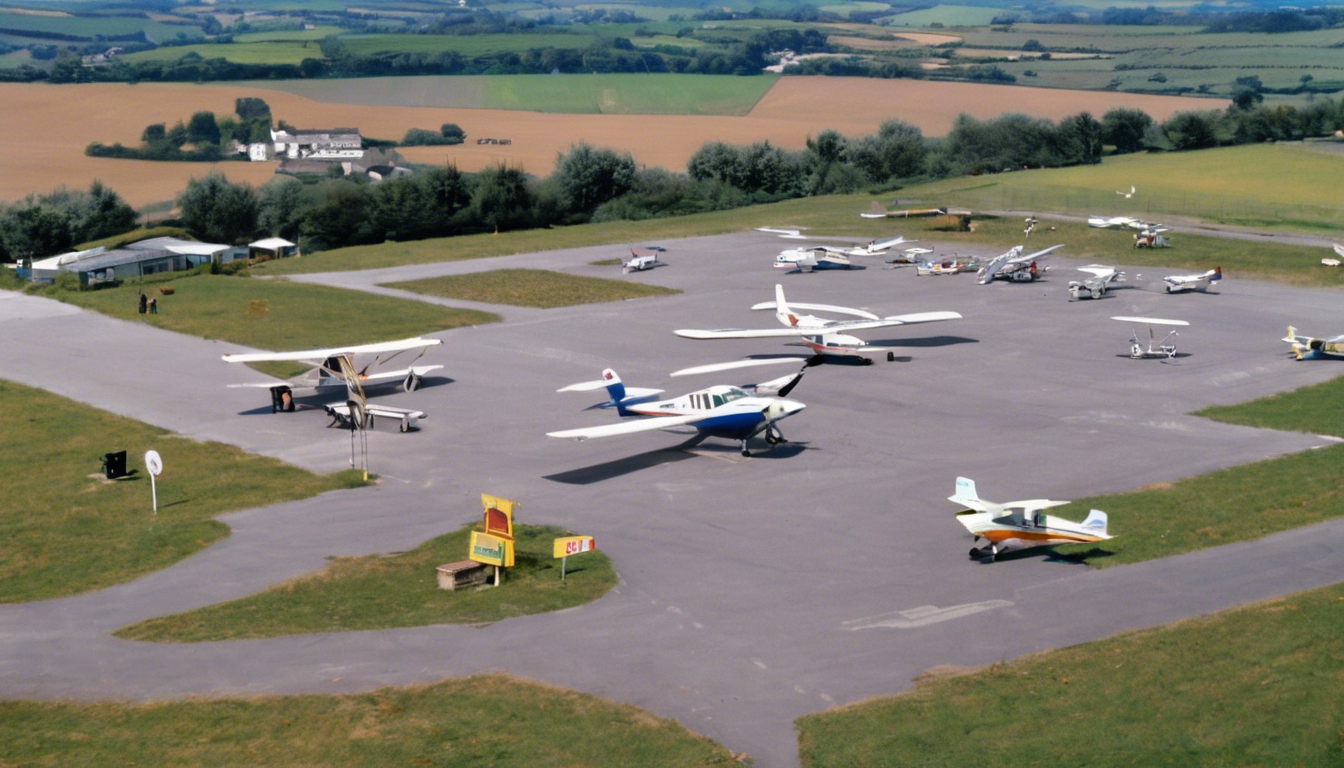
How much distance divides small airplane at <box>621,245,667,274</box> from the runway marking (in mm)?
53267

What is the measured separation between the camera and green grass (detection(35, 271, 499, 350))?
6050 cm

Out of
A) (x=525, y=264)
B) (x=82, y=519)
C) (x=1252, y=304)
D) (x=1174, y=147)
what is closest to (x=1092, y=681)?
(x=82, y=519)

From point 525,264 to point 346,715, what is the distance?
204 ft

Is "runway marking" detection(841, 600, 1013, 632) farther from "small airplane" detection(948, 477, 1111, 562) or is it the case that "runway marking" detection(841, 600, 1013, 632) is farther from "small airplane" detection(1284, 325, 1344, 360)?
"small airplane" detection(1284, 325, 1344, 360)

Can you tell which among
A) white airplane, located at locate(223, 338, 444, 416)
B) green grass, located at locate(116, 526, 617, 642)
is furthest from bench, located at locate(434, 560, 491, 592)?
white airplane, located at locate(223, 338, 444, 416)

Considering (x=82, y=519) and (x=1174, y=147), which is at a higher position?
(x=1174, y=147)

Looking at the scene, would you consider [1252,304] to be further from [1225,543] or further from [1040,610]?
[1040,610]

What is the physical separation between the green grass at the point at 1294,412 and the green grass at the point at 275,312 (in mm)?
35852

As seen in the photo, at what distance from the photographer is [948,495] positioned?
118ft

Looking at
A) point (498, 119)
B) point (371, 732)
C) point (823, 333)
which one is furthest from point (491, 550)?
point (498, 119)

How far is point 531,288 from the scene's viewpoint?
7356 cm

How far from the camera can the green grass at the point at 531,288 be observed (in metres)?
70.4

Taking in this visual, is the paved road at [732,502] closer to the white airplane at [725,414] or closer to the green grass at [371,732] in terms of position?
the green grass at [371,732]

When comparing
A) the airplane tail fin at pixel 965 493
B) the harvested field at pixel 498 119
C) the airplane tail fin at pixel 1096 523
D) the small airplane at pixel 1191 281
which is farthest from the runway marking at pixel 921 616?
the harvested field at pixel 498 119
